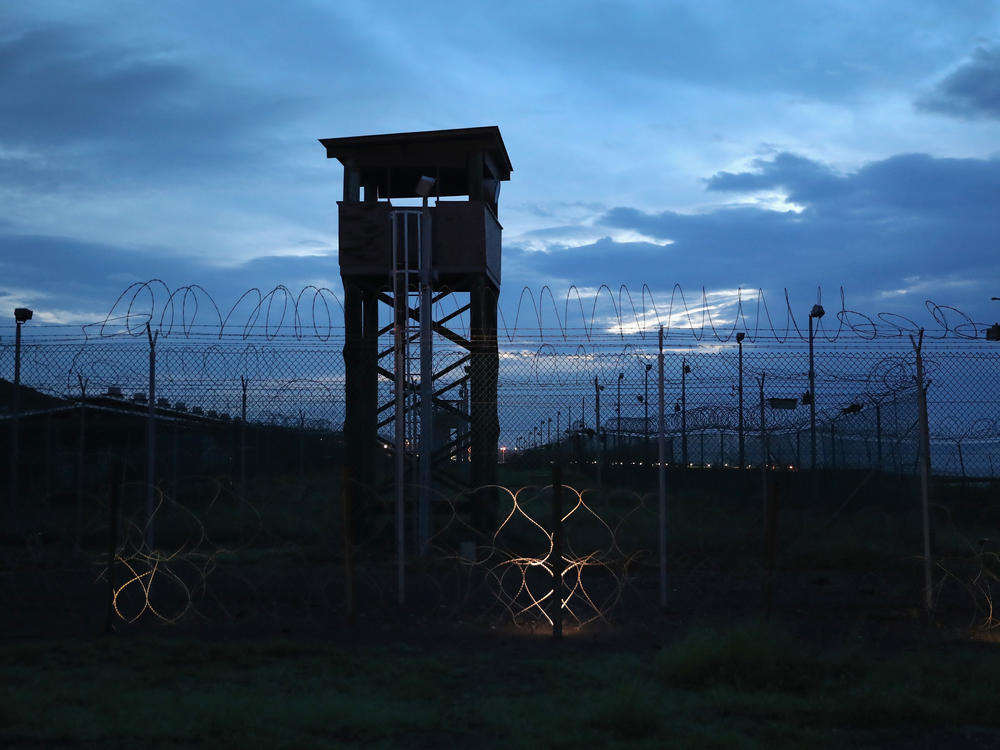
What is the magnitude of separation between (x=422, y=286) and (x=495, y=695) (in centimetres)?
906

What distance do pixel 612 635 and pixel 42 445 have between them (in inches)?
595

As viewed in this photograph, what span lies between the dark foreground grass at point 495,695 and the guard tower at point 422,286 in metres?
6.19

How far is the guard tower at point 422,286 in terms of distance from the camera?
1497cm

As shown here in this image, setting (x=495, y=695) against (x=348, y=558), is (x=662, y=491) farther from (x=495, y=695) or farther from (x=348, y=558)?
(x=495, y=695)

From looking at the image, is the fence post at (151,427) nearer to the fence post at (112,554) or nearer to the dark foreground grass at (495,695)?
the fence post at (112,554)

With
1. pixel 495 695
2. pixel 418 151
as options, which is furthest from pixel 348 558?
pixel 418 151

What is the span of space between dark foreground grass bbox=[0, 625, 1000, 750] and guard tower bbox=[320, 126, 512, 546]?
20.3 feet

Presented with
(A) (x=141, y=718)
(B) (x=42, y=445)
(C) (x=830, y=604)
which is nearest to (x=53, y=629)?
(A) (x=141, y=718)

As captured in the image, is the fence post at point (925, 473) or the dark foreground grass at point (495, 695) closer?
the dark foreground grass at point (495, 695)

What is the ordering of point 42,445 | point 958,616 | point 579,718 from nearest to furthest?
point 579,718, point 958,616, point 42,445

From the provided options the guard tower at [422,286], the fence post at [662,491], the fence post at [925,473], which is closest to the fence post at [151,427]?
the guard tower at [422,286]

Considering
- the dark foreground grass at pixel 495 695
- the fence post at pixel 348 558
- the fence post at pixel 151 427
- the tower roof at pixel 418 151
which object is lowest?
the dark foreground grass at pixel 495 695

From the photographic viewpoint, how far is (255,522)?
55.0 feet

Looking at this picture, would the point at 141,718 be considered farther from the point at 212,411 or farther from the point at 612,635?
the point at 212,411
